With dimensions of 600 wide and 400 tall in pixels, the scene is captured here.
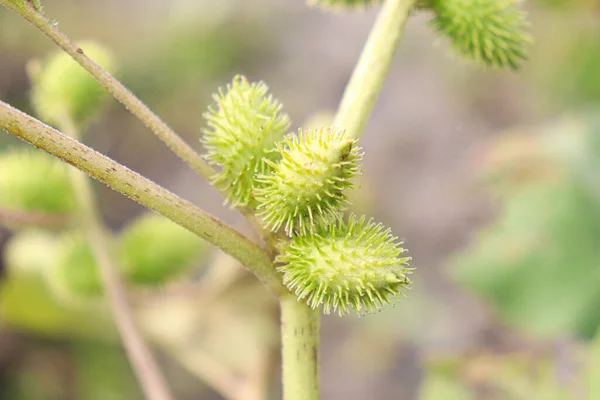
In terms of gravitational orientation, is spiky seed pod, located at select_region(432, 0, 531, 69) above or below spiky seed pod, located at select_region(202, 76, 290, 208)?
above

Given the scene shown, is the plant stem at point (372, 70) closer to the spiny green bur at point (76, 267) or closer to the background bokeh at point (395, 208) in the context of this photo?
the background bokeh at point (395, 208)

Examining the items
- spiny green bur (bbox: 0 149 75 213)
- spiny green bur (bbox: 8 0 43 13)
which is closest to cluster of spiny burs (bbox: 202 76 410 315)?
spiny green bur (bbox: 8 0 43 13)

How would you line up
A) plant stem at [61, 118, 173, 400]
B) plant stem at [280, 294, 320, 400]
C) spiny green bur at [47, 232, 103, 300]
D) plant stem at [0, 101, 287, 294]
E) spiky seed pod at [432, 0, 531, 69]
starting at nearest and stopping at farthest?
1. plant stem at [0, 101, 287, 294]
2. plant stem at [280, 294, 320, 400]
3. spiky seed pod at [432, 0, 531, 69]
4. plant stem at [61, 118, 173, 400]
5. spiny green bur at [47, 232, 103, 300]

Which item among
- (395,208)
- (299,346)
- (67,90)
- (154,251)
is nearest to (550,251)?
(154,251)

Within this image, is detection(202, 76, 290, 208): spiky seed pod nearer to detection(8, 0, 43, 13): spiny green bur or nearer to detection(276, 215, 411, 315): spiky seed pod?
detection(276, 215, 411, 315): spiky seed pod

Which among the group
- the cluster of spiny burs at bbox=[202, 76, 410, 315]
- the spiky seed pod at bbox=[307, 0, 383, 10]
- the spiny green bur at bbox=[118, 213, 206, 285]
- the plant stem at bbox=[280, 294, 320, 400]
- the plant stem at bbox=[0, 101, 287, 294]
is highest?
the spiky seed pod at bbox=[307, 0, 383, 10]
